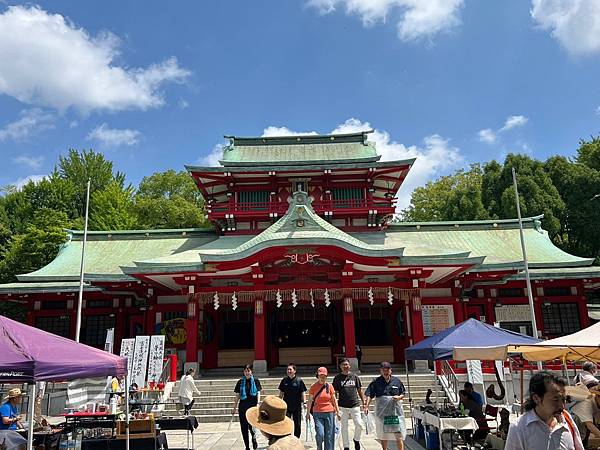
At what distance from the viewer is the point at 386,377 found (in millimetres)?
10047

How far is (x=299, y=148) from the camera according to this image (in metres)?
31.2

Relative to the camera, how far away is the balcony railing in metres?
25.7

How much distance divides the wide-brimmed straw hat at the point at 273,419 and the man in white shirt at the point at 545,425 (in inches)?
72.6

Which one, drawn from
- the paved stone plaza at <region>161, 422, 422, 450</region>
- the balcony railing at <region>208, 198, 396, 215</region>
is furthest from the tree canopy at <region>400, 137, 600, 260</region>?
the paved stone plaza at <region>161, 422, 422, 450</region>

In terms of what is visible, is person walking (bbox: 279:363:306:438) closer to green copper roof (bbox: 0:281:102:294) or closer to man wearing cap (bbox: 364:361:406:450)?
man wearing cap (bbox: 364:361:406:450)

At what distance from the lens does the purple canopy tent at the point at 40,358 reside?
6.68 meters

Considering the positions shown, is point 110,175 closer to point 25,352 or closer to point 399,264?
point 399,264

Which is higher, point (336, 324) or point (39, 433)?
point (336, 324)

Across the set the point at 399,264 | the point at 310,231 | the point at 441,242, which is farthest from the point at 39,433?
the point at 441,242

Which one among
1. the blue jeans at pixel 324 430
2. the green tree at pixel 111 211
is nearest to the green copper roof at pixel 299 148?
the green tree at pixel 111 211

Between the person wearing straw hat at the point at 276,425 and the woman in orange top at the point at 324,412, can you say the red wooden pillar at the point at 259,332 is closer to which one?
the woman in orange top at the point at 324,412

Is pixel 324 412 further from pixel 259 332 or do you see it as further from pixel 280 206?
pixel 280 206

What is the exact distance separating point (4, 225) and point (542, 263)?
148 feet

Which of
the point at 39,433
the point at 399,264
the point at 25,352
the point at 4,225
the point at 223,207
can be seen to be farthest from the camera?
the point at 4,225
